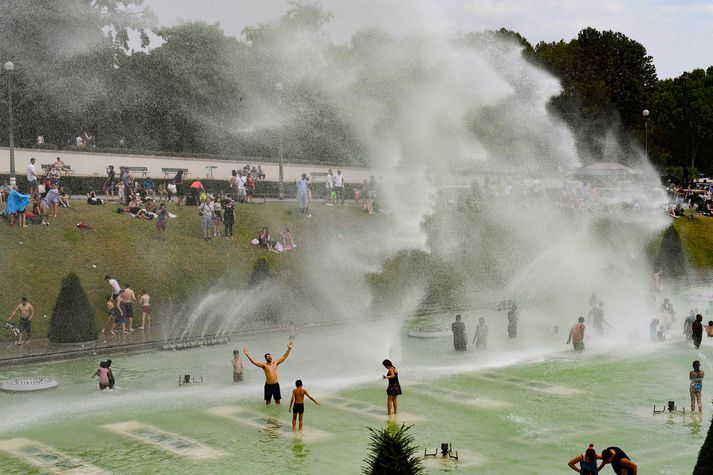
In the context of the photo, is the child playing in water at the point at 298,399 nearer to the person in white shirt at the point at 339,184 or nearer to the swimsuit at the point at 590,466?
the swimsuit at the point at 590,466

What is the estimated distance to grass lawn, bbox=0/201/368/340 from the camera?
4156 cm

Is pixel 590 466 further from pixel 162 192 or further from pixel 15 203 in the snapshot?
pixel 162 192

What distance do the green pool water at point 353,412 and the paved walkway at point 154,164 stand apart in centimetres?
2461

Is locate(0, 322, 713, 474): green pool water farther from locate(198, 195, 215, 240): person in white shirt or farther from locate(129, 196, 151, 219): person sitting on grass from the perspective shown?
locate(129, 196, 151, 219): person sitting on grass

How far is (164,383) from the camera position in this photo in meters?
31.1

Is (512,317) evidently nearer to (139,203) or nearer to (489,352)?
(489,352)

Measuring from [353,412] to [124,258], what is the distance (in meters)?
21.7

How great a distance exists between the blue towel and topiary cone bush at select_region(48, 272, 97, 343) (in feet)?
30.3

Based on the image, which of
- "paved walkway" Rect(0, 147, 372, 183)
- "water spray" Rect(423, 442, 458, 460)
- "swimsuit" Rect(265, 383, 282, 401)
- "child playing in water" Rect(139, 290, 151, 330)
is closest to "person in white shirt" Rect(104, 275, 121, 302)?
"child playing in water" Rect(139, 290, 151, 330)

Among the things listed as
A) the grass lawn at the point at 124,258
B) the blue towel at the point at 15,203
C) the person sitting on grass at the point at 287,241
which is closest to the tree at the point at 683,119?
the person sitting on grass at the point at 287,241

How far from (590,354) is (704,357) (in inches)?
149

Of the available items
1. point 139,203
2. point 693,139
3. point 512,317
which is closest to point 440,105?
point 139,203

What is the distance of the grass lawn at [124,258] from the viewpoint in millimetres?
41562

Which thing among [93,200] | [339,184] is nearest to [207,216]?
[93,200]
